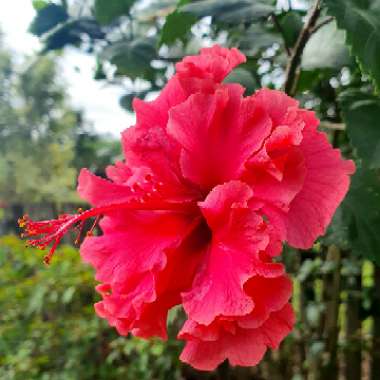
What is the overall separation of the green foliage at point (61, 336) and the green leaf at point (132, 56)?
4.15 feet

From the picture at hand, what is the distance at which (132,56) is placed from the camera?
3.14 ft

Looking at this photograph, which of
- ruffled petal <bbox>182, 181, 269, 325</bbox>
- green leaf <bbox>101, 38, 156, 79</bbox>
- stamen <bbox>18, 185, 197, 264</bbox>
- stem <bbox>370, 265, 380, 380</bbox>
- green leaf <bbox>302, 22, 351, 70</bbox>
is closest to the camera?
ruffled petal <bbox>182, 181, 269, 325</bbox>

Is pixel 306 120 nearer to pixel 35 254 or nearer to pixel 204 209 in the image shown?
pixel 204 209

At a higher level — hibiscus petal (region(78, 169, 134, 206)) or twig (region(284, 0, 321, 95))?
twig (region(284, 0, 321, 95))

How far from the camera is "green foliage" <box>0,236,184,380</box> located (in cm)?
204

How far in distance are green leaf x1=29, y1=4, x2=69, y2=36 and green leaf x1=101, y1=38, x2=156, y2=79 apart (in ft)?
0.69

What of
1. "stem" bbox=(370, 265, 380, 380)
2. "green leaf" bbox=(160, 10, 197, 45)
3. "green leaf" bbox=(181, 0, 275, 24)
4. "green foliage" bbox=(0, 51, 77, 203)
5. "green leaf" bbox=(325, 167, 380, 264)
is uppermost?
"green leaf" bbox=(181, 0, 275, 24)

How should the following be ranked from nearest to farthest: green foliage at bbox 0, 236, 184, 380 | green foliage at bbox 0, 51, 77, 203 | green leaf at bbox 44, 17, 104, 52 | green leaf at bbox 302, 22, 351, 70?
green leaf at bbox 302, 22, 351, 70
green leaf at bbox 44, 17, 104, 52
green foliage at bbox 0, 236, 184, 380
green foliage at bbox 0, 51, 77, 203

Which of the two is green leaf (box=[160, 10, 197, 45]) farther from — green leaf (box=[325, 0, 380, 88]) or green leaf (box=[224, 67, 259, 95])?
green leaf (box=[325, 0, 380, 88])

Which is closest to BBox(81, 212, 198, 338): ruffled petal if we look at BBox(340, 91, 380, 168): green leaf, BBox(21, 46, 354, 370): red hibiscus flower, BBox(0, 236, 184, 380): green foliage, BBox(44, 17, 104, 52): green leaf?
BBox(21, 46, 354, 370): red hibiscus flower

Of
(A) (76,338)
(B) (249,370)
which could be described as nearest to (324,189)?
(B) (249,370)

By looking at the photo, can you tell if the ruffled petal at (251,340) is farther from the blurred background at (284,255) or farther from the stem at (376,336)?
the stem at (376,336)

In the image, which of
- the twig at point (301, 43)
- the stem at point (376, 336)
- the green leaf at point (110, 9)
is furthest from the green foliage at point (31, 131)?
the twig at point (301, 43)

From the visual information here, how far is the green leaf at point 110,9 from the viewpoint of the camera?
971 millimetres
